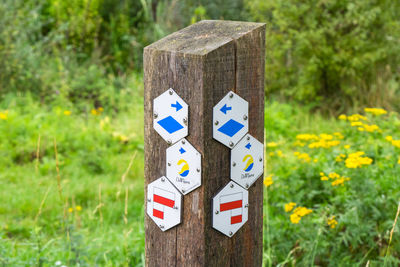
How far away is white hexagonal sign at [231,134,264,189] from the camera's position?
1.76 metres

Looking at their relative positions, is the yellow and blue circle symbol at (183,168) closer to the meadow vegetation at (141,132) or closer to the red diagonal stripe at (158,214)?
the red diagonal stripe at (158,214)

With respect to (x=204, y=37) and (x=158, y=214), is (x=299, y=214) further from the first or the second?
(x=204, y=37)

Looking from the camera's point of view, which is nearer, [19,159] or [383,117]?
[19,159]

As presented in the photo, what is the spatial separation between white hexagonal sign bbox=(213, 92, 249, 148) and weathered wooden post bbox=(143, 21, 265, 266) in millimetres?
18

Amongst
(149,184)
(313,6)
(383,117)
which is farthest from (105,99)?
(149,184)

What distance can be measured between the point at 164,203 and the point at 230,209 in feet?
0.73

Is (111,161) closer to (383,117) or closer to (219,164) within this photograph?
(383,117)

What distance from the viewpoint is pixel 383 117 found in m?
6.50

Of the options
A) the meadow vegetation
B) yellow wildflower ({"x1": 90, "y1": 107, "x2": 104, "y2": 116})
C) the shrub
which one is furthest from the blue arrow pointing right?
the shrub

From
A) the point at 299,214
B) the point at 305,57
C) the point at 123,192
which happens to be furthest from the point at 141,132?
the point at 299,214

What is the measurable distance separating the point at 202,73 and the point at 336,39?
5.86 m

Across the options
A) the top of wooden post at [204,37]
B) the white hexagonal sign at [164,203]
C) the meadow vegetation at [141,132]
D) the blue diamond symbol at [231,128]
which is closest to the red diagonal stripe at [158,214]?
the white hexagonal sign at [164,203]

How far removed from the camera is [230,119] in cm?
171

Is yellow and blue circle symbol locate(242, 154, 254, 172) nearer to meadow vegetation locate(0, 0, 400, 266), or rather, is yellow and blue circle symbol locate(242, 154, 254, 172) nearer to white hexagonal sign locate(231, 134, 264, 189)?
white hexagonal sign locate(231, 134, 264, 189)
